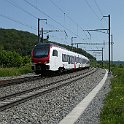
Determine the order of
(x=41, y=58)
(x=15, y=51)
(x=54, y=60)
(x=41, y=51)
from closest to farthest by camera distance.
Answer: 1. (x=41, y=58)
2. (x=41, y=51)
3. (x=54, y=60)
4. (x=15, y=51)

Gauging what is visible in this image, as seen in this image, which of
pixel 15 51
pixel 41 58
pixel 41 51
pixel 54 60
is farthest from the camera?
pixel 15 51

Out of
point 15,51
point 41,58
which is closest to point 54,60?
point 41,58

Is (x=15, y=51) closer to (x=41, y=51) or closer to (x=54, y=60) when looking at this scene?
(x=54, y=60)

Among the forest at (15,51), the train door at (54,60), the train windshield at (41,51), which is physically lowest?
the train door at (54,60)

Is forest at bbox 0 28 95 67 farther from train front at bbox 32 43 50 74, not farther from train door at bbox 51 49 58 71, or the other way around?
train front at bbox 32 43 50 74

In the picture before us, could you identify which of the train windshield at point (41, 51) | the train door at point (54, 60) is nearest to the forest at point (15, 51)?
the train door at point (54, 60)

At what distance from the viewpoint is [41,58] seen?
29719 millimetres

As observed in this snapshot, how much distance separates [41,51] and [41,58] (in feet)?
→ 2.24

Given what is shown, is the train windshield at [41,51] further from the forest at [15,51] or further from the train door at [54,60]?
the forest at [15,51]

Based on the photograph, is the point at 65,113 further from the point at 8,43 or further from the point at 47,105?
the point at 8,43

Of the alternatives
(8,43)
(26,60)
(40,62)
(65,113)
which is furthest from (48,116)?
(8,43)

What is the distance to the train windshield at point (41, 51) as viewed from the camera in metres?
29.7

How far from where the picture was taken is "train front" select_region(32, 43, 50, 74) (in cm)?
2938

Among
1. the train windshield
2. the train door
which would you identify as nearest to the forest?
the train door
